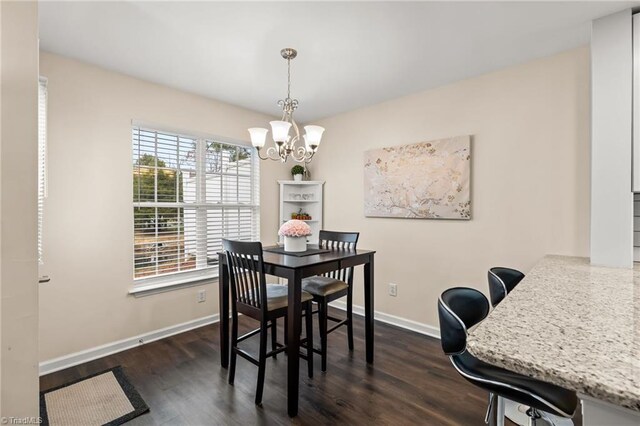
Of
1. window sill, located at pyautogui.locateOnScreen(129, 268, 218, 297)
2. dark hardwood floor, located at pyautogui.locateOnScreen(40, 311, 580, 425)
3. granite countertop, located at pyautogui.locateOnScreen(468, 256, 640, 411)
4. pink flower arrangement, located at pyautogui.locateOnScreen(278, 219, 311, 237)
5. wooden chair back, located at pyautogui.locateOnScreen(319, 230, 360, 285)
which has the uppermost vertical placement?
pink flower arrangement, located at pyautogui.locateOnScreen(278, 219, 311, 237)

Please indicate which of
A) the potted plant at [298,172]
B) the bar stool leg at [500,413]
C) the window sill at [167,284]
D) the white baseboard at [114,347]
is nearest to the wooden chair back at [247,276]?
the window sill at [167,284]

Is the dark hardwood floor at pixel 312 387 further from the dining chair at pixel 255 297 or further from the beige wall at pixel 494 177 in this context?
the beige wall at pixel 494 177

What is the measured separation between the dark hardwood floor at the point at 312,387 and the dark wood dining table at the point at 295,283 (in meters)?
0.16

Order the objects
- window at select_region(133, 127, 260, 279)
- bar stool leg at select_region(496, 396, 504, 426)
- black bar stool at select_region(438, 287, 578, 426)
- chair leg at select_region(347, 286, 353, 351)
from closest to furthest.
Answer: black bar stool at select_region(438, 287, 578, 426), bar stool leg at select_region(496, 396, 504, 426), chair leg at select_region(347, 286, 353, 351), window at select_region(133, 127, 260, 279)

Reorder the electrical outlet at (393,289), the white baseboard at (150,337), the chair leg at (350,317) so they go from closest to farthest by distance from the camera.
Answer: the white baseboard at (150,337), the chair leg at (350,317), the electrical outlet at (393,289)

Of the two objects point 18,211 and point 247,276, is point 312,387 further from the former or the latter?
point 18,211

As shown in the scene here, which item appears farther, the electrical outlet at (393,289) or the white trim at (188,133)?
the electrical outlet at (393,289)

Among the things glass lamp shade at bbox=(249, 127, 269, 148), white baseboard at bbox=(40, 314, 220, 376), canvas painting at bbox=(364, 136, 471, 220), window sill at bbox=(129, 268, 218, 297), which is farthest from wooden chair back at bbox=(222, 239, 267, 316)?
canvas painting at bbox=(364, 136, 471, 220)

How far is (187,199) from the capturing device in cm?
335

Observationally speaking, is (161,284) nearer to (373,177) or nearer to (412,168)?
(373,177)

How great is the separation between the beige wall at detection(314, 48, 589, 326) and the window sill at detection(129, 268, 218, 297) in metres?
1.89

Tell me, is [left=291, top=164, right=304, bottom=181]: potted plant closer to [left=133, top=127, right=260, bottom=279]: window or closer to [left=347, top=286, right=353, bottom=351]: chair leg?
[left=133, top=127, right=260, bottom=279]: window

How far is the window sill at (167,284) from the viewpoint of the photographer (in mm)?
2953

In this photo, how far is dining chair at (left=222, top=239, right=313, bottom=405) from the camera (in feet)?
6.79
